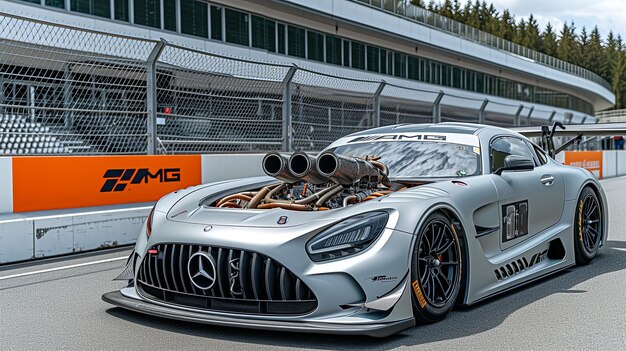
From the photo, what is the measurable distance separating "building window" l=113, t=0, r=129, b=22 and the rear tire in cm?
2036

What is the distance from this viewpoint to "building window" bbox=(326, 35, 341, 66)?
36219 millimetres

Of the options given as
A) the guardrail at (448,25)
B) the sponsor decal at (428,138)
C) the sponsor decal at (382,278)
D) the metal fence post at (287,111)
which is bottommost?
the sponsor decal at (382,278)

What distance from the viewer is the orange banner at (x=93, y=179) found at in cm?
797

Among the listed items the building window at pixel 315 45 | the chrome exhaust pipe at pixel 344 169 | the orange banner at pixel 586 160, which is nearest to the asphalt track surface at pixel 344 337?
the chrome exhaust pipe at pixel 344 169

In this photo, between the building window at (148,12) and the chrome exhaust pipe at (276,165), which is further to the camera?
the building window at (148,12)

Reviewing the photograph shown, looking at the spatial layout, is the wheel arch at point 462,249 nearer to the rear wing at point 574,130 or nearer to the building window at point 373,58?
the rear wing at point 574,130

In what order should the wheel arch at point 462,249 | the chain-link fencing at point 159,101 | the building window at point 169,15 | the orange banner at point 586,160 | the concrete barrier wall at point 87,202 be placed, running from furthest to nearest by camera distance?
1. the building window at point 169,15
2. the orange banner at point 586,160
3. the chain-link fencing at point 159,101
4. the concrete barrier wall at point 87,202
5. the wheel arch at point 462,249

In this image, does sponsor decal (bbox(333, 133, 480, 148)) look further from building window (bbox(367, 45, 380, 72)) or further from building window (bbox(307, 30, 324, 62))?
building window (bbox(367, 45, 380, 72))

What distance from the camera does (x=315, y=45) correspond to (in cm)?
3519

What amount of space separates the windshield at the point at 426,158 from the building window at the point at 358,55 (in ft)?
107

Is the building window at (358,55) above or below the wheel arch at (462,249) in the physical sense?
above

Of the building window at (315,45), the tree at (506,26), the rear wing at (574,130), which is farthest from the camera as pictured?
the tree at (506,26)

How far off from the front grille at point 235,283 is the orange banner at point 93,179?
4.22m

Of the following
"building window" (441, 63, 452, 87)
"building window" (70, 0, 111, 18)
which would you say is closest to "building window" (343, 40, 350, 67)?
"building window" (441, 63, 452, 87)
